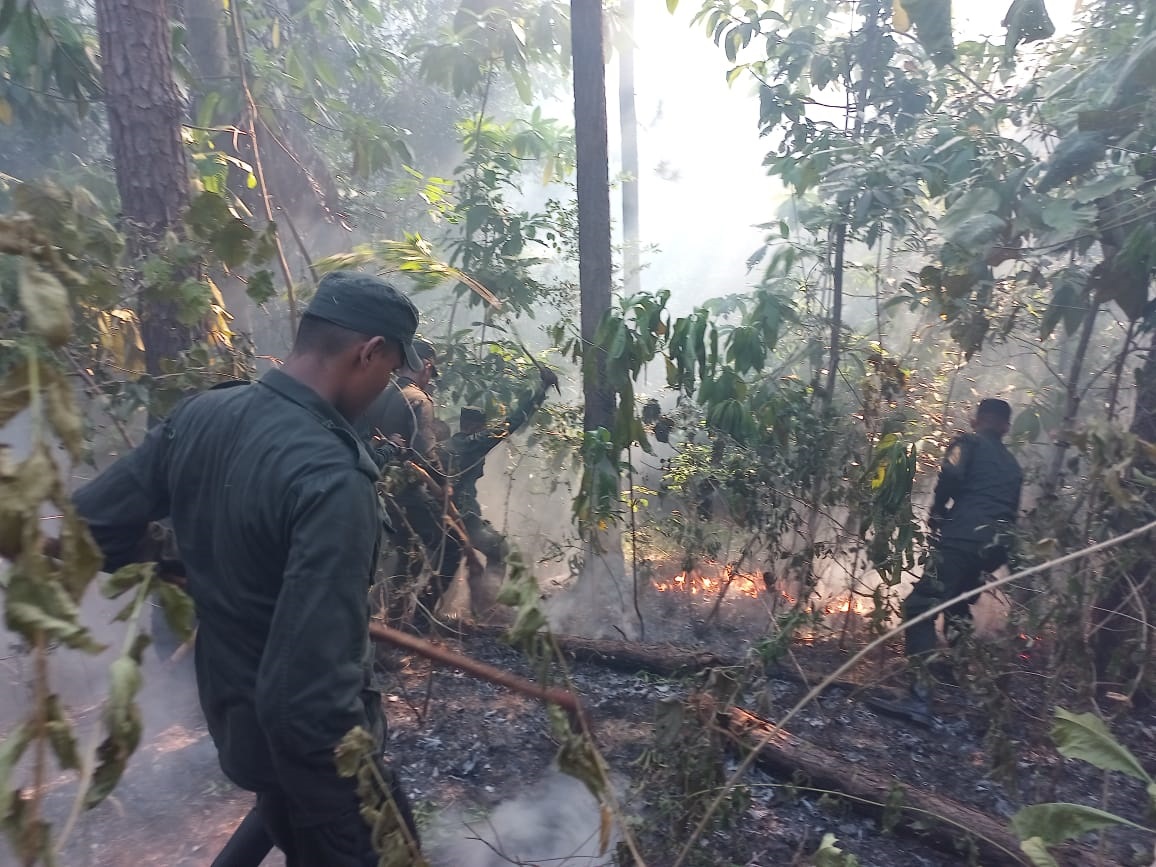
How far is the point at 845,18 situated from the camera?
23.3ft

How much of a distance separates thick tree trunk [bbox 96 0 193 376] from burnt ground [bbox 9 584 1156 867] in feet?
6.43

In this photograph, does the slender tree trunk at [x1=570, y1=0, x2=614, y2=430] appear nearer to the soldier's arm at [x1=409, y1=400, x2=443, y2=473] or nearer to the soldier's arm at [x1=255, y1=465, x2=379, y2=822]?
the soldier's arm at [x1=409, y1=400, x2=443, y2=473]

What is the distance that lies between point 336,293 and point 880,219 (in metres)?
4.00

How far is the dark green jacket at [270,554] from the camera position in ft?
5.32

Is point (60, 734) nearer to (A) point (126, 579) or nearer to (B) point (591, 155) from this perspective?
(A) point (126, 579)

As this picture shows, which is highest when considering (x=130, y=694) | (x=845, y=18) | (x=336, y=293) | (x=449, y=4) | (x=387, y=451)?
(x=449, y=4)

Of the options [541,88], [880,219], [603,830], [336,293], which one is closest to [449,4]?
[541,88]

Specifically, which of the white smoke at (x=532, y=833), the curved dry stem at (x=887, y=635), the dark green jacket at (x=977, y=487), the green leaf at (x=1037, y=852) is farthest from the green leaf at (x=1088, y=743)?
the dark green jacket at (x=977, y=487)

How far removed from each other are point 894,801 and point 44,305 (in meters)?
2.92

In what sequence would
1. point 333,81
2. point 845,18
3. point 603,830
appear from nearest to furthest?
point 603,830 < point 333,81 < point 845,18

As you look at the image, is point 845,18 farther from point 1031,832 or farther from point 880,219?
point 1031,832

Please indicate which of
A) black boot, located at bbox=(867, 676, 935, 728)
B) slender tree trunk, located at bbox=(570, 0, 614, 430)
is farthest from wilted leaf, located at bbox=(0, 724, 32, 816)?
slender tree trunk, located at bbox=(570, 0, 614, 430)

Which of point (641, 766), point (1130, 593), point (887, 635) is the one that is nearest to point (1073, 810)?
point (887, 635)

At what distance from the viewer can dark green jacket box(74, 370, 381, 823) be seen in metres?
1.62
